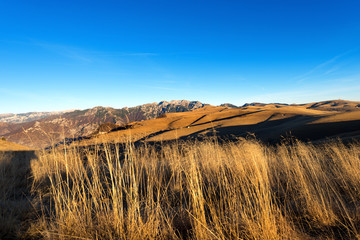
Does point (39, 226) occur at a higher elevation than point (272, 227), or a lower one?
lower

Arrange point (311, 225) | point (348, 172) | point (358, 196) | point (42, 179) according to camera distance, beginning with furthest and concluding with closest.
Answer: point (42, 179) → point (348, 172) → point (358, 196) → point (311, 225)

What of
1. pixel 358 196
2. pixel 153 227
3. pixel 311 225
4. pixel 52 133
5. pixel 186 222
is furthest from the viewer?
pixel 52 133

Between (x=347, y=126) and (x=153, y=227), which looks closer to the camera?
(x=153, y=227)

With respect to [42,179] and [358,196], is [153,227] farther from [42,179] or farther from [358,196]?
[42,179]

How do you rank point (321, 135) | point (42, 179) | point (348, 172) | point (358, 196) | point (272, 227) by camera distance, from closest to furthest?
point (272, 227), point (358, 196), point (348, 172), point (42, 179), point (321, 135)

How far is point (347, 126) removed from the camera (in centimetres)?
1468

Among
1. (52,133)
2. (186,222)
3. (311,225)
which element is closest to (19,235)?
(52,133)

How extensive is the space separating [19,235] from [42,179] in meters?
3.11

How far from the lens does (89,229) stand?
197cm

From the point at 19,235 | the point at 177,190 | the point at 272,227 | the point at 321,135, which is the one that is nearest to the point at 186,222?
the point at 272,227

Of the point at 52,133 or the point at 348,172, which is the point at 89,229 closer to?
the point at 52,133

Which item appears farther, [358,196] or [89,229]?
[358,196]

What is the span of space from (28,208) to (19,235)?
94cm

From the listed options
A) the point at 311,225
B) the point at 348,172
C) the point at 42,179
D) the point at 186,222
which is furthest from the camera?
the point at 42,179
